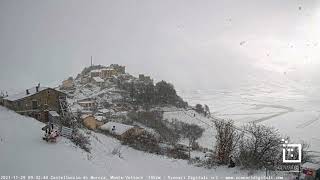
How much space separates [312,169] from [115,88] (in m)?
85.4

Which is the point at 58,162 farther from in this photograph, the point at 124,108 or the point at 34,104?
the point at 124,108

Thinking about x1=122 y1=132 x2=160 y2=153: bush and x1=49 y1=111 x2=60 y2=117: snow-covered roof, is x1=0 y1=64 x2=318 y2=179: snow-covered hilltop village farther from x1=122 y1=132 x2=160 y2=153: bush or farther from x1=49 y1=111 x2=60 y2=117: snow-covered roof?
x1=49 y1=111 x2=60 y2=117: snow-covered roof

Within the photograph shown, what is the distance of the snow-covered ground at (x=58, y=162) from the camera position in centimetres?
1214

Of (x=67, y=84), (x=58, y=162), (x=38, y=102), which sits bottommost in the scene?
(x=58, y=162)

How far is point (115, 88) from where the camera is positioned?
96625 millimetres

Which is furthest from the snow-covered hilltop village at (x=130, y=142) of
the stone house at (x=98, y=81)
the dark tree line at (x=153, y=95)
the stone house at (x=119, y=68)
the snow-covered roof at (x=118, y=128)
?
the stone house at (x=119, y=68)

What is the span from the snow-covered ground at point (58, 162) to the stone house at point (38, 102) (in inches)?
442

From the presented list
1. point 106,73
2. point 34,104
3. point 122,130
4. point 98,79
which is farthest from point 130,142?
point 106,73

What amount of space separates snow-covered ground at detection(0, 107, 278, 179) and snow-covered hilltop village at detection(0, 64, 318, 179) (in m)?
0.04

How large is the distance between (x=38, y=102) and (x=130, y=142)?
35.8ft

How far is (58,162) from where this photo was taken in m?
12.9

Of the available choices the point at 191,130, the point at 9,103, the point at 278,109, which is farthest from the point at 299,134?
the point at 9,103

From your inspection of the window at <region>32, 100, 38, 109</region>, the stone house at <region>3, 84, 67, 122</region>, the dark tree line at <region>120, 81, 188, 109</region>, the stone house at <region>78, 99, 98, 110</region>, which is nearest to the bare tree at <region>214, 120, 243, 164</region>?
the stone house at <region>3, 84, 67, 122</region>

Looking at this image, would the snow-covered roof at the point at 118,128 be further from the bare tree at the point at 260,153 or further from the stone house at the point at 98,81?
the stone house at the point at 98,81
